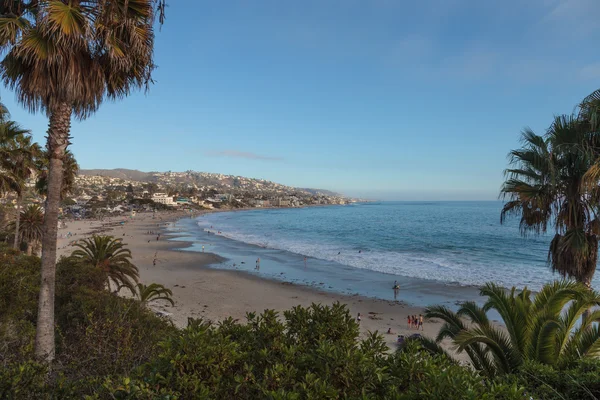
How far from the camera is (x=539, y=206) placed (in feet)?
24.3

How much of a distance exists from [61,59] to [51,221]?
286 centimetres

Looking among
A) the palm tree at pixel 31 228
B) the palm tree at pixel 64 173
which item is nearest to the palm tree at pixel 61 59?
the palm tree at pixel 64 173

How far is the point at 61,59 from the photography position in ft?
18.9

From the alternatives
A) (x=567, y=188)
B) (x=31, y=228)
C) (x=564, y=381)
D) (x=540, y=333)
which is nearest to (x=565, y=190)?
(x=567, y=188)

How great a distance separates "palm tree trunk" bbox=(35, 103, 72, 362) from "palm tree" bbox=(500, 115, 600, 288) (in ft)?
29.9

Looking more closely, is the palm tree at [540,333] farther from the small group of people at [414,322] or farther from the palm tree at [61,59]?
the small group of people at [414,322]

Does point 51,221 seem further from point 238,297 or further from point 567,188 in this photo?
point 238,297

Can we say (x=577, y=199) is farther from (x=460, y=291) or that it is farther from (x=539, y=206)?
(x=460, y=291)

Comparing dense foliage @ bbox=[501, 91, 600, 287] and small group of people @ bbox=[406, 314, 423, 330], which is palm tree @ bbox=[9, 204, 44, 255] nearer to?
small group of people @ bbox=[406, 314, 423, 330]

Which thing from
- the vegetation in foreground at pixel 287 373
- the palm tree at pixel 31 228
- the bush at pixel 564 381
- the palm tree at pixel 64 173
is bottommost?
the palm tree at pixel 31 228

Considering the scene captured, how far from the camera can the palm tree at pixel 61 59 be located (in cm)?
558

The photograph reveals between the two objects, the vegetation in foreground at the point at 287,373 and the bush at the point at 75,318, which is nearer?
the vegetation in foreground at the point at 287,373

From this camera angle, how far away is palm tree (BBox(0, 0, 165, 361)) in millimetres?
5582

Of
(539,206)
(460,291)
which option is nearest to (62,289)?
(539,206)
